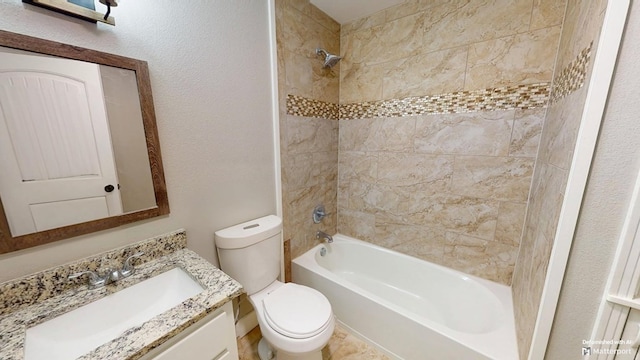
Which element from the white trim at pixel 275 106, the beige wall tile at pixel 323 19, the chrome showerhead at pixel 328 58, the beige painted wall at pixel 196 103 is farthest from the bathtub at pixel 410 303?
the beige wall tile at pixel 323 19

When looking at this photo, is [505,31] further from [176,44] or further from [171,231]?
[171,231]

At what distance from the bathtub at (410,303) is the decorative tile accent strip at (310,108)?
3.84 feet

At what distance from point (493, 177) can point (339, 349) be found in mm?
1550

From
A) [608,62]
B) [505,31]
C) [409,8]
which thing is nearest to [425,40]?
[409,8]

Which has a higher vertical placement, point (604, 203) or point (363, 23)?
point (363, 23)

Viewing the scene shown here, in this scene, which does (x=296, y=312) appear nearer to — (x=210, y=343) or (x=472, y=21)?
(x=210, y=343)

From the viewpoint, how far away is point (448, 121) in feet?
5.15

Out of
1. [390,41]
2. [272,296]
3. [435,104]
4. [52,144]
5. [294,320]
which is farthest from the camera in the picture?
[390,41]

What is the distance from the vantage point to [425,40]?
158 cm

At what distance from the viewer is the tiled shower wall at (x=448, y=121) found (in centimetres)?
133

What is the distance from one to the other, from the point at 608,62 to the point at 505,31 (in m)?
0.90

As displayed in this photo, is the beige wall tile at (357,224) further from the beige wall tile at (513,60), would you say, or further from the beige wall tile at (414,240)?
the beige wall tile at (513,60)

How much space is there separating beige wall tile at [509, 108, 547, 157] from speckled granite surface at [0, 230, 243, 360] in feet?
5.78

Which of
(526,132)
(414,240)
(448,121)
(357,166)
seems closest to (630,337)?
(526,132)
